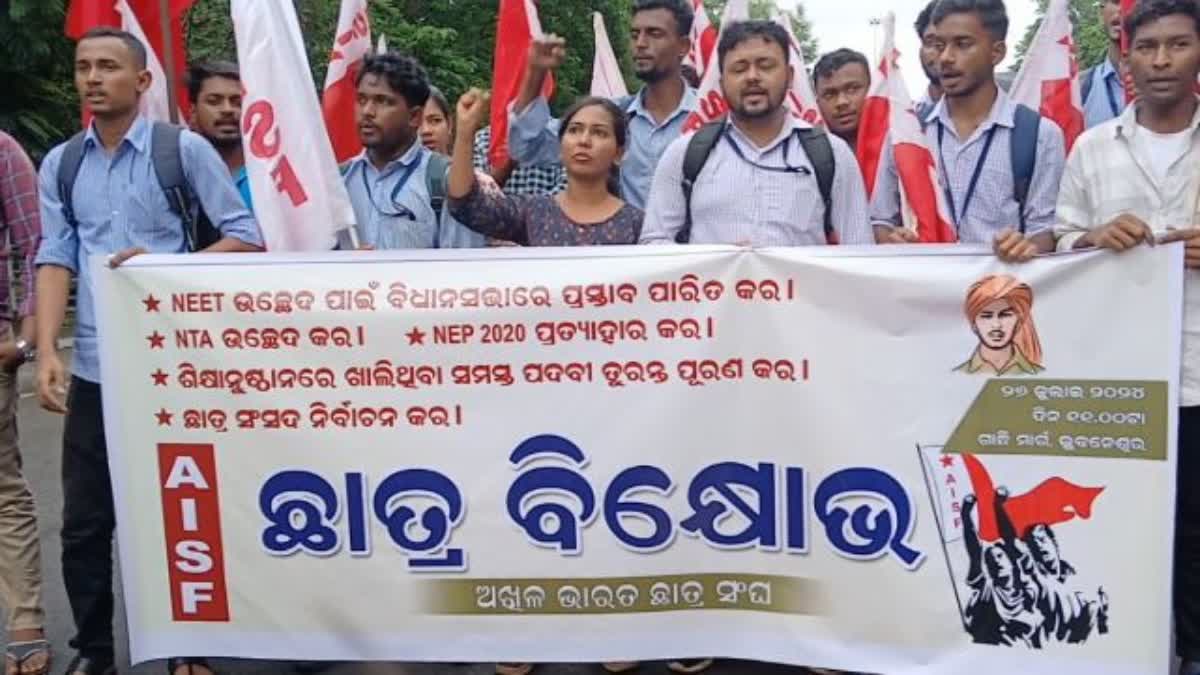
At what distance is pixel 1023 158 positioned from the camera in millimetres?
3689

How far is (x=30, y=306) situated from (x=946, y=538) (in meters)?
2.83

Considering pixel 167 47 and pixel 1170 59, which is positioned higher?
pixel 167 47

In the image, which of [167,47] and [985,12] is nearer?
[985,12]

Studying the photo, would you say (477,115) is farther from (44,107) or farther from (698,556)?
(44,107)

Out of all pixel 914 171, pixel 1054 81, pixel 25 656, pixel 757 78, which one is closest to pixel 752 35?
pixel 757 78

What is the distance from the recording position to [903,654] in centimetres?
334

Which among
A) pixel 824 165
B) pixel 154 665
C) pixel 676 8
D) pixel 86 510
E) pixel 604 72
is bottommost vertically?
pixel 154 665

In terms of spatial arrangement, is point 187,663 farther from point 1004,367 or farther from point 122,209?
point 1004,367

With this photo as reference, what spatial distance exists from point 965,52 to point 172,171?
2381mm

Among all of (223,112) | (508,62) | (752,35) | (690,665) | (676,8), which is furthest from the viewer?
(676,8)

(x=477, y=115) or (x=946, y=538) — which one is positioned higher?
(x=477, y=115)

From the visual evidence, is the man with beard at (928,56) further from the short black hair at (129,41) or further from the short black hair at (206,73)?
the short black hair at (206,73)

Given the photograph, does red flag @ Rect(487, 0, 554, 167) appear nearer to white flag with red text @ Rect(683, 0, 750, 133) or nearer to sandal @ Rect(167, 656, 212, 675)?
white flag with red text @ Rect(683, 0, 750, 133)

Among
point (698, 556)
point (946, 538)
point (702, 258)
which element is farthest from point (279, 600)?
point (946, 538)
